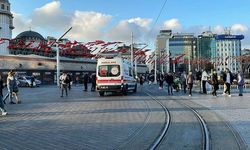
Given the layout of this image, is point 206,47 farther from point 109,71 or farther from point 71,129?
point 71,129

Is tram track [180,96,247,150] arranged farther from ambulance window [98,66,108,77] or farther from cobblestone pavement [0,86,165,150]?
ambulance window [98,66,108,77]

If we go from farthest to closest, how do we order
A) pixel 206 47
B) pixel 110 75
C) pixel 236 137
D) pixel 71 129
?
pixel 206 47 → pixel 110 75 → pixel 71 129 → pixel 236 137

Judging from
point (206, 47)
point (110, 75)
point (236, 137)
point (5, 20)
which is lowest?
point (236, 137)

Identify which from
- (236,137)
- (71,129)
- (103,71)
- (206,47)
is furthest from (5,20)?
(236,137)

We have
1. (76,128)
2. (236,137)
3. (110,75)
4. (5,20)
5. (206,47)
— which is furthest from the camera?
(206,47)

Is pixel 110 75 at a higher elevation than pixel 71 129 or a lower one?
higher

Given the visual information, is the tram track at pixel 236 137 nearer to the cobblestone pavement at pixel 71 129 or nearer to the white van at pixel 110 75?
the cobblestone pavement at pixel 71 129

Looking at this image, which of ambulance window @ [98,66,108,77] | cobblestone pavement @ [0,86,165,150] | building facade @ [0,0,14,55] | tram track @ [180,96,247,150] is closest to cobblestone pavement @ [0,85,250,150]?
cobblestone pavement @ [0,86,165,150]

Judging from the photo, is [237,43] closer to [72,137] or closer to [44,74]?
[44,74]

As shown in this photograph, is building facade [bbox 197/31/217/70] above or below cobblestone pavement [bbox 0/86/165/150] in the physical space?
above

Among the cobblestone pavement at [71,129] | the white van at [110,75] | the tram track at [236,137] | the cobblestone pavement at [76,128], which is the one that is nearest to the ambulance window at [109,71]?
the white van at [110,75]

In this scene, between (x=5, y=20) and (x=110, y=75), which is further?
(x=5, y=20)

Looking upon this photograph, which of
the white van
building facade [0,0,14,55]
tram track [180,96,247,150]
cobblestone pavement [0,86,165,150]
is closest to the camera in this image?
tram track [180,96,247,150]

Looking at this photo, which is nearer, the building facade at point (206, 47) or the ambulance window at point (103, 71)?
the ambulance window at point (103, 71)
